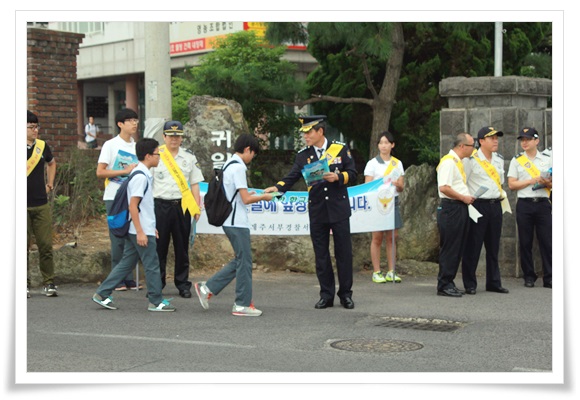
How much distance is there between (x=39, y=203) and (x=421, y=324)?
4.34 meters

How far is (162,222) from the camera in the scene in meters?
10.9

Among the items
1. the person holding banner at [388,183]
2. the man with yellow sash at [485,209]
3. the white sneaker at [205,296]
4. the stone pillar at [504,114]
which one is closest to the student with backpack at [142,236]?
the white sneaker at [205,296]

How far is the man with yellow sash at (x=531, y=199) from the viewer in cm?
1181

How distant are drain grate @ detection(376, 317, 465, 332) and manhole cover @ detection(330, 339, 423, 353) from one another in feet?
2.37

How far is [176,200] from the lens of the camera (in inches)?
432

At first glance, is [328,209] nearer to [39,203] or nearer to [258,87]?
[39,203]

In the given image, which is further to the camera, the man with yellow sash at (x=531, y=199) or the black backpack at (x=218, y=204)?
the man with yellow sash at (x=531, y=199)

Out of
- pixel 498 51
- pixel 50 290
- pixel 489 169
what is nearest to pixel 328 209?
pixel 489 169

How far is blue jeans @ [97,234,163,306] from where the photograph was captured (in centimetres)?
991

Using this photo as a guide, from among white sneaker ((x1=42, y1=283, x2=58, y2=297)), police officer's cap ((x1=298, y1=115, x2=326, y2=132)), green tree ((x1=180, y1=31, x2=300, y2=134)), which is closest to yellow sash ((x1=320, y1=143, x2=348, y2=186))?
police officer's cap ((x1=298, y1=115, x2=326, y2=132))

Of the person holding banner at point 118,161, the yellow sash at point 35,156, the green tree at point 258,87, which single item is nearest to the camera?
the yellow sash at point 35,156

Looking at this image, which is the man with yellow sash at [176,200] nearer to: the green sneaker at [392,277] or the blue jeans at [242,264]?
the blue jeans at [242,264]

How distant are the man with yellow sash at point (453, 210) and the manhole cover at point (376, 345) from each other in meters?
2.78

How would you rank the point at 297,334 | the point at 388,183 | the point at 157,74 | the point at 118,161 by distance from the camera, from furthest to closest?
the point at 157,74, the point at 388,183, the point at 118,161, the point at 297,334
